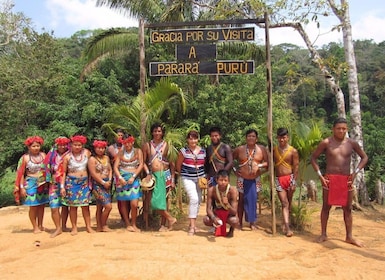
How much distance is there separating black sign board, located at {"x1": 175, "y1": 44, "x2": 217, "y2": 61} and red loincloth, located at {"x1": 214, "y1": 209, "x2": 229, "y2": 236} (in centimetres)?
248

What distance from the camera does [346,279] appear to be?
160 inches

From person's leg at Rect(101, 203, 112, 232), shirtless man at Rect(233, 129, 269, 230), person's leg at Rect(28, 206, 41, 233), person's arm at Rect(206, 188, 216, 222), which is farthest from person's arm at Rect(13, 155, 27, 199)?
shirtless man at Rect(233, 129, 269, 230)

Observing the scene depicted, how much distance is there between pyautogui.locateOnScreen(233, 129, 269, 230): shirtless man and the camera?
618cm

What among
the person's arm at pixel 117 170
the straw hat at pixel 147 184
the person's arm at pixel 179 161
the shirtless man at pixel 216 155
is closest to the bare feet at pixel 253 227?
the shirtless man at pixel 216 155

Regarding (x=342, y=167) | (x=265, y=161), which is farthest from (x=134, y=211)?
(x=342, y=167)

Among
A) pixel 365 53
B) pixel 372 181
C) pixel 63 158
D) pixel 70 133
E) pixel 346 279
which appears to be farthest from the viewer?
pixel 365 53

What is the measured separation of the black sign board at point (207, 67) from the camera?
6291 mm

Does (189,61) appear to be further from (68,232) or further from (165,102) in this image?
(68,232)

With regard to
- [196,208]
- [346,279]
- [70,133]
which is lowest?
[346,279]

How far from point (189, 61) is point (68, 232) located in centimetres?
333

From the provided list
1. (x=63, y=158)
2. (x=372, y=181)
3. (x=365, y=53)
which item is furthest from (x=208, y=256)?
(x=365, y=53)

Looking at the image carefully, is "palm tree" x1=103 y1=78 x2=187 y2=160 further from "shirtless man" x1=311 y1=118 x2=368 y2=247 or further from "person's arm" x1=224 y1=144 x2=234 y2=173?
"shirtless man" x1=311 y1=118 x2=368 y2=247

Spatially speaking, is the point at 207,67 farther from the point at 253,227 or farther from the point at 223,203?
the point at 253,227

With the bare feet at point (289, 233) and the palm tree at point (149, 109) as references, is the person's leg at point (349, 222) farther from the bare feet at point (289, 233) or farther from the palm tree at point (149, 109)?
the palm tree at point (149, 109)
